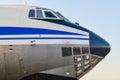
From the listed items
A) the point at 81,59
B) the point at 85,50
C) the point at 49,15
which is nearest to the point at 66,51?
the point at 81,59

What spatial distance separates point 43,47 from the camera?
1888 centimetres

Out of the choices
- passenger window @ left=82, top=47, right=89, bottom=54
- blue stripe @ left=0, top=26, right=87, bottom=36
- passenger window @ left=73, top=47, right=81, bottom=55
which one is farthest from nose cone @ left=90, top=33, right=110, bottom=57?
blue stripe @ left=0, top=26, right=87, bottom=36

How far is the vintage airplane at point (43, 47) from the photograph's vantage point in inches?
734

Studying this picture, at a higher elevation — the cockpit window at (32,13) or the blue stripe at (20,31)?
the cockpit window at (32,13)

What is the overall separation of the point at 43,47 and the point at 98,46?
3.34 metres

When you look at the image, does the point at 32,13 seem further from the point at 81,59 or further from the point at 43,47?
the point at 81,59

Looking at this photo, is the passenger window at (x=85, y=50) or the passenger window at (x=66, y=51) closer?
the passenger window at (x=66, y=51)

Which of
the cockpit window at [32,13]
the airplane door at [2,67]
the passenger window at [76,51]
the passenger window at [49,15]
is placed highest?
the cockpit window at [32,13]

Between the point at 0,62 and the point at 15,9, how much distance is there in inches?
135

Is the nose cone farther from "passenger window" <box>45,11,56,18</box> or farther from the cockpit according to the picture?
"passenger window" <box>45,11,56,18</box>

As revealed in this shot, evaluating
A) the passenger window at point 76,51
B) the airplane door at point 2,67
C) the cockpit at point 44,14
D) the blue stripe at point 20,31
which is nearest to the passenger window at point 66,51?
the passenger window at point 76,51

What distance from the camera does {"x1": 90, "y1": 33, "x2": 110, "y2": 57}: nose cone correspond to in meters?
19.6

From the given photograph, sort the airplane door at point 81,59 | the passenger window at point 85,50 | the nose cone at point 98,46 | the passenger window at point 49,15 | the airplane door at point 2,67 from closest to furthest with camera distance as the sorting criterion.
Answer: the airplane door at point 2,67 → the airplane door at point 81,59 → the passenger window at point 85,50 → the nose cone at point 98,46 → the passenger window at point 49,15

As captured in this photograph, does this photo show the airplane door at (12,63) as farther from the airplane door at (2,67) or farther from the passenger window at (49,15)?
the passenger window at (49,15)
